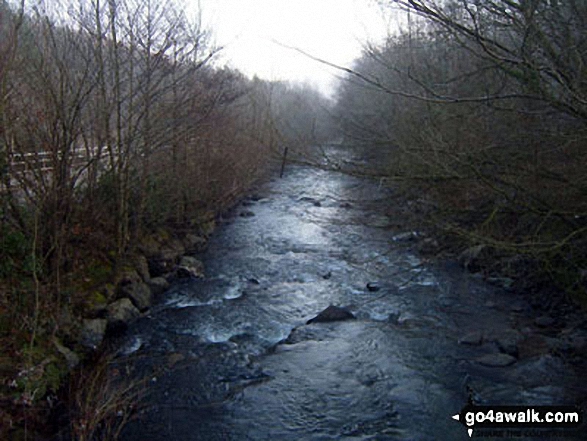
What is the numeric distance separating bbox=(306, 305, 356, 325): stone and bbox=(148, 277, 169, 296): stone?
9.54 feet

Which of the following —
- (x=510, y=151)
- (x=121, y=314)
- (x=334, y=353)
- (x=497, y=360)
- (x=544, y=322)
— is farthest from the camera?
(x=121, y=314)

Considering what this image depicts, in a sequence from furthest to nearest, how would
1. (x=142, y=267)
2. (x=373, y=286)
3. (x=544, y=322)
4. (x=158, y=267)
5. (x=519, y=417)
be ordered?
(x=158, y=267)
(x=142, y=267)
(x=373, y=286)
(x=544, y=322)
(x=519, y=417)

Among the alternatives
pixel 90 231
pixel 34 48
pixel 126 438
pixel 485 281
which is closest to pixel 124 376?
pixel 126 438

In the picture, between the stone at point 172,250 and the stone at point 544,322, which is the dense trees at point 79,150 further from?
the stone at point 544,322

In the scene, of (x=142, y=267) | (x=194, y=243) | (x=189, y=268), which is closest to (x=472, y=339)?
(x=189, y=268)

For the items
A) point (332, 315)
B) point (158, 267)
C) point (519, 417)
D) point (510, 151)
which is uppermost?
point (510, 151)

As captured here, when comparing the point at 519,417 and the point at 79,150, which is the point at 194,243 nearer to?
the point at 79,150

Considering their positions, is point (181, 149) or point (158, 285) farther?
point (181, 149)

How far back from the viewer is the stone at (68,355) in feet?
21.2

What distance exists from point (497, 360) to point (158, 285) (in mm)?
5695

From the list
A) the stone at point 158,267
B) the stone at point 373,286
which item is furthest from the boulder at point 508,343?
the stone at point 158,267

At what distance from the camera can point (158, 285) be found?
31.0 feet

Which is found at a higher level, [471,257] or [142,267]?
[142,267]

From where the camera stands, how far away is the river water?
17.9 ft
